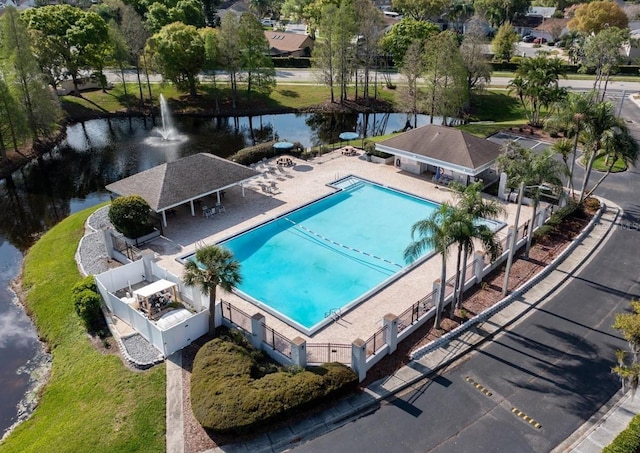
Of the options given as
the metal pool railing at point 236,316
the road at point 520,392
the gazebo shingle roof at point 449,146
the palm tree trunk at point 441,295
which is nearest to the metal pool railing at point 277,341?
the metal pool railing at point 236,316

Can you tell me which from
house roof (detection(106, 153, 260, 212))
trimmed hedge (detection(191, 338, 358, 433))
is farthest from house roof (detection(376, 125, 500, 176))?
trimmed hedge (detection(191, 338, 358, 433))

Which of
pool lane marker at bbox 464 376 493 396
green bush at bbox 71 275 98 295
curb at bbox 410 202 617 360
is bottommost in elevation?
pool lane marker at bbox 464 376 493 396

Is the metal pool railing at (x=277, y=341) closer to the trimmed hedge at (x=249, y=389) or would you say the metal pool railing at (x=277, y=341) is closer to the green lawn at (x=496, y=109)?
the trimmed hedge at (x=249, y=389)

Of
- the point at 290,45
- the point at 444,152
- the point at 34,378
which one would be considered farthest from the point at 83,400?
the point at 290,45

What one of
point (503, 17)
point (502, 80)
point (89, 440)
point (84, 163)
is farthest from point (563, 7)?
point (89, 440)

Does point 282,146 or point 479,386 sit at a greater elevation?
point 282,146

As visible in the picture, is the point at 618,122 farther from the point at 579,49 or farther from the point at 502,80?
the point at 579,49

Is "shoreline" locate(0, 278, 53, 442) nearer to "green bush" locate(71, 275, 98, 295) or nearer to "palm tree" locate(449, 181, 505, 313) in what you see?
"green bush" locate(71, 275, 98, 295)

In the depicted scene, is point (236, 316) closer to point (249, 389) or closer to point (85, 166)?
point (249, 389)
